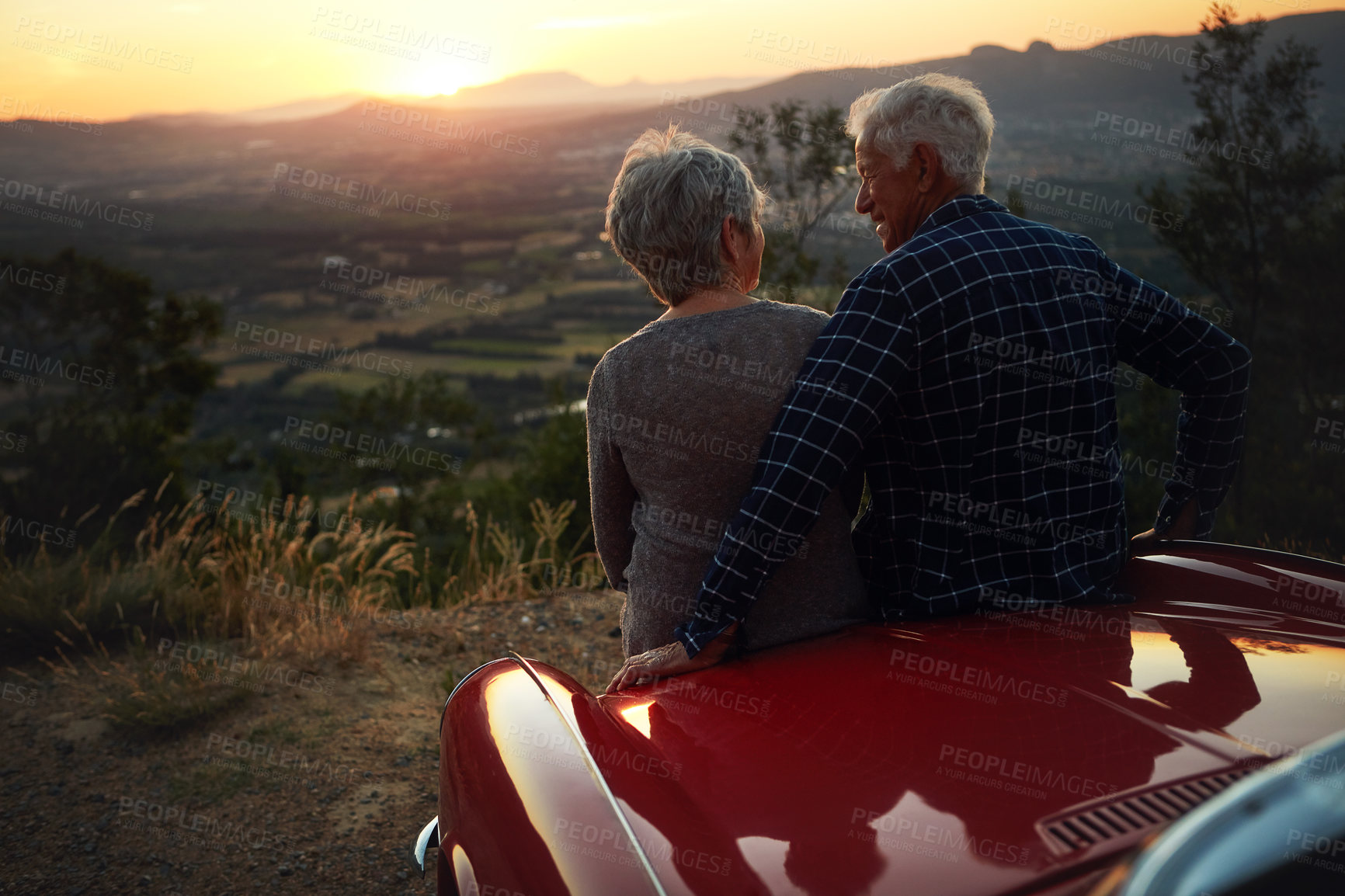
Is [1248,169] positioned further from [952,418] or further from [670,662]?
[670,662]

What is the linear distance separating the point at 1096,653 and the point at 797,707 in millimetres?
495

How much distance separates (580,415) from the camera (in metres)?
11.6

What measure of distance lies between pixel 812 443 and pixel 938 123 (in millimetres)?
851

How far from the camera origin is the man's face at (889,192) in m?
2.10

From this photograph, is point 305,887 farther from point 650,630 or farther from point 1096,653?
point 1096,653

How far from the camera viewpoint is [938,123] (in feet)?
6.59

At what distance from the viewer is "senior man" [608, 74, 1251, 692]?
176 centimetres

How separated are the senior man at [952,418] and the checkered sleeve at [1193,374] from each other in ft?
0.19

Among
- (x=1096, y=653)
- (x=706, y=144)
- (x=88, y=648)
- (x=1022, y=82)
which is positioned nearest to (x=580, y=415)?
(x=88, y=648)

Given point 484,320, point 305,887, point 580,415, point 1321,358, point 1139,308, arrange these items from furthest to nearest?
point 484,320
point 580,415
point 1321,358
point 305,887
point 1139,308

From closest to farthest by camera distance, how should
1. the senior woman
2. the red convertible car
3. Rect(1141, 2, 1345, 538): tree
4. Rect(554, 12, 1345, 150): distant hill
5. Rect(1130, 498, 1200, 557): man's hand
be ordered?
the red convertible car, the senior woman, Rect(1130, 498, 1200, 557): man's hand, Rect(554, 12, 1345, 150): distant hill, Rect(1141, 2, 1345, 538): tree

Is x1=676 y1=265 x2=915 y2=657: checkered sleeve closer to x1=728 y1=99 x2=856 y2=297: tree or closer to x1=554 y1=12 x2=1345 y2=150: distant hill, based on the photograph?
x1=554 y1=12 x2=1345 y2=150: distant hill

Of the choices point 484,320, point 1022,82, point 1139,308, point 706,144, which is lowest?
point 484,320

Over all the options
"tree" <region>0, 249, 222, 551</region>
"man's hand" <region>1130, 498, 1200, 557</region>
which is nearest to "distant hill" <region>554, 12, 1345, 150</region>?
"man's hand" <region>1130, 498, 1200, 557</region>
